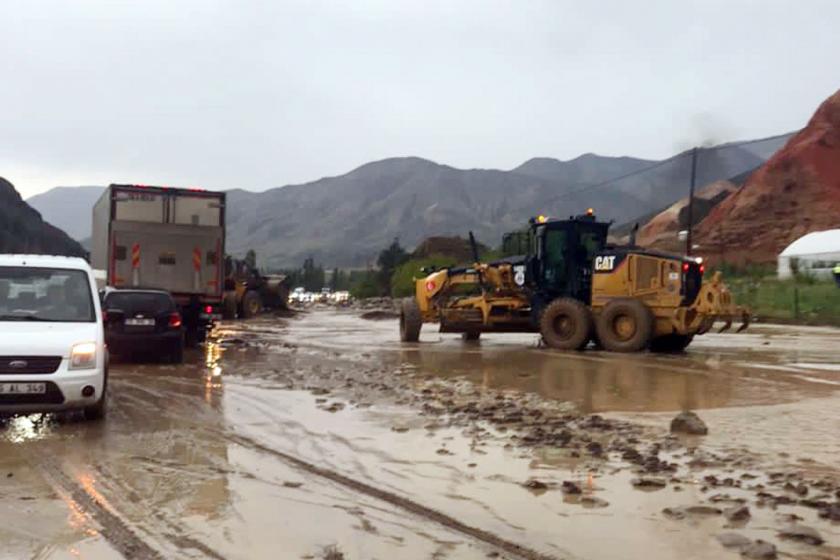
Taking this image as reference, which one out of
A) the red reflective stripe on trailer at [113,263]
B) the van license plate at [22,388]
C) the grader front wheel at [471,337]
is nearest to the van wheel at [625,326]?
the grader front wheel at [471,337]

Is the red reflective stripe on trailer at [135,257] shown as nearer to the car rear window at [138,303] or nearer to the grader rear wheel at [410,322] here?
the car rear window at [138,303]

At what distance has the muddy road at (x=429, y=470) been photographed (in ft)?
17.0

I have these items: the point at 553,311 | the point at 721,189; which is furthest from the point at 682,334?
the point at 721,189

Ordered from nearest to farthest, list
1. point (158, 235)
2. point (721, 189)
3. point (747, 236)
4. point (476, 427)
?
point (476, 427)
point (158, 235)
point (747, 236)
point (721, 189)

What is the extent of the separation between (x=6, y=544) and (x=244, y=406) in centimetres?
558

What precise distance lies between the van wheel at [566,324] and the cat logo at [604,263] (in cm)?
88

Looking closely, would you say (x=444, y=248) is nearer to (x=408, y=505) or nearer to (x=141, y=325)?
(x=141, y=325)

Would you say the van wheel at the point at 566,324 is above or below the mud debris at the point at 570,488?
above

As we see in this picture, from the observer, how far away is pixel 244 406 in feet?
34.8

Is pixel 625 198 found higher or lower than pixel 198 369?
higher

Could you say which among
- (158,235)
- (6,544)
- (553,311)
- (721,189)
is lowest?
(6,544)

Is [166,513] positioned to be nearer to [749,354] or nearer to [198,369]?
[198,369]

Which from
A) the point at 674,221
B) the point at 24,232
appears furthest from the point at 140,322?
the point at 674,221

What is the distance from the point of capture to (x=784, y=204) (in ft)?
216
